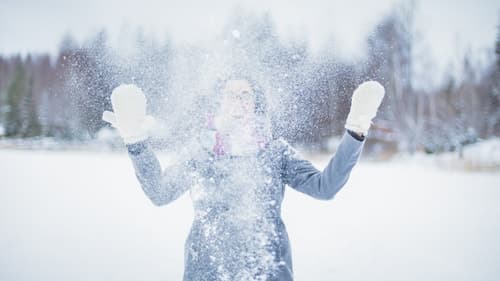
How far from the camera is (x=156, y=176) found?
1.05 m

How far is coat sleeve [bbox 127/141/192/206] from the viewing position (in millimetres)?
1020

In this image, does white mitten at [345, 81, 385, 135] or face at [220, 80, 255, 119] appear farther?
face at [220, 80, 255, 119]

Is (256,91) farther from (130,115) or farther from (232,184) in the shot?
(130,115)

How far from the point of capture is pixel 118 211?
13.4 ft

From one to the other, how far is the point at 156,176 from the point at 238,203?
310 millimetres

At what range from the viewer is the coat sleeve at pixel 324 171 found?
3.18 feet

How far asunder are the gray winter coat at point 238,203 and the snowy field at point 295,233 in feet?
4.94

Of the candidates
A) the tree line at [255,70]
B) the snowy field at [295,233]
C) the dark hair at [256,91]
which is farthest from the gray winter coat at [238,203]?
the snowy field at [295,233]

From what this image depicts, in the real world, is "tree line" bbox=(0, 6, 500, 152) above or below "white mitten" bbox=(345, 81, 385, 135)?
above

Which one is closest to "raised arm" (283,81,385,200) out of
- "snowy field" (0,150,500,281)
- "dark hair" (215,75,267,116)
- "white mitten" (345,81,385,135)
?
"white mitten" (345,81,385,135)

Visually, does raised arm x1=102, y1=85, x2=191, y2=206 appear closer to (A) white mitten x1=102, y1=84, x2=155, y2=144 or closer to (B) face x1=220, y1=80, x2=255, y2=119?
(A) white mitten x1=102, y1=84, x2=155, y2=144

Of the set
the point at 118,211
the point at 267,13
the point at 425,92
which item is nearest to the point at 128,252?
the point at 118,211

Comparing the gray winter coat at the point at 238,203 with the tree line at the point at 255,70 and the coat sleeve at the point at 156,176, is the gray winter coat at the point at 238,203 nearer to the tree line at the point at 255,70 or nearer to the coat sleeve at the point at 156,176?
the coat sleeve at the point at 156,176

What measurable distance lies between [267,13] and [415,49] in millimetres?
10281
